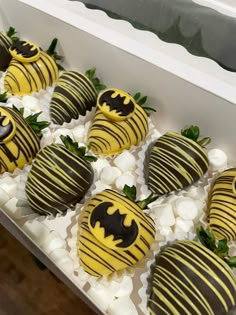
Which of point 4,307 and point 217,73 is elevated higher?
point 217,73

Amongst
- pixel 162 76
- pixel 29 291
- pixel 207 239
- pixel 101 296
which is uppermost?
pixel 162 76

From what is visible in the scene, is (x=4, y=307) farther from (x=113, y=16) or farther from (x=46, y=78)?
(x=113, y=16)

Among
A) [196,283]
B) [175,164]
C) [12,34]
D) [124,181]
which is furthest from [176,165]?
[12,34]

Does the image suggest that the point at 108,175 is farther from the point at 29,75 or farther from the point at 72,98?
the point at 29,75

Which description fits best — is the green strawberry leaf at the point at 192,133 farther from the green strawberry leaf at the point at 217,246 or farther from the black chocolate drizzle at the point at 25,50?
the black chocolate drizzle at the point at 25,50

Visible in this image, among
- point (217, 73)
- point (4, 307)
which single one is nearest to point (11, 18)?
point (217, 73)

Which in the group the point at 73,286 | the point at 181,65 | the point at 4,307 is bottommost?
the point at 4,307
